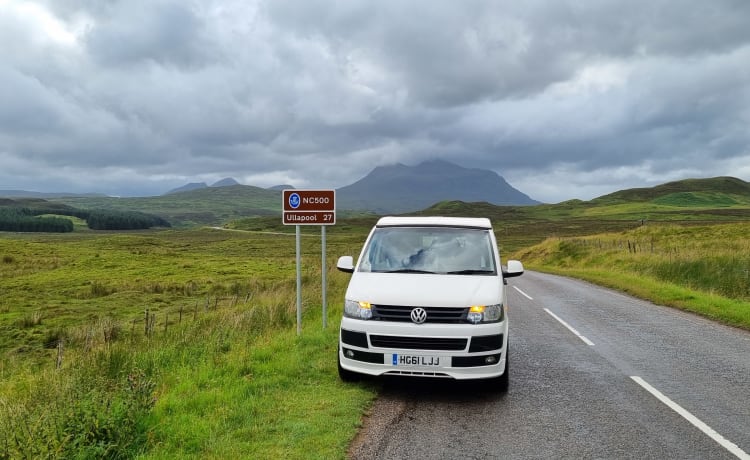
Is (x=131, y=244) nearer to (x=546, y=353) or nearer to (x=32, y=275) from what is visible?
(x=32, y=275)

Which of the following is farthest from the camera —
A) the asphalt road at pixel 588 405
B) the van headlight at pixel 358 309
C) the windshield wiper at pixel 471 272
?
the windshield wiper at pixel 471 272

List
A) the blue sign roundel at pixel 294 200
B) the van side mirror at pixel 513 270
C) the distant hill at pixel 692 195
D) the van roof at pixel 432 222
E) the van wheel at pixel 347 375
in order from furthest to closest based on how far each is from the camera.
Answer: the distant hill at pixel 692 195, the blue sign roundel at pixel 294 200, the van roof at pixel 432 222, the van side mirror at pixel 513 270, the van wheel at pixel 347 375

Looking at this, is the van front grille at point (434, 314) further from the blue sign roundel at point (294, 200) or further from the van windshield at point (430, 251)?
the blue sign roundel at point (294, 200)

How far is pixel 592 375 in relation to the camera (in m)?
7.81

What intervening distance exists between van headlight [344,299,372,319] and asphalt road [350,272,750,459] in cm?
109

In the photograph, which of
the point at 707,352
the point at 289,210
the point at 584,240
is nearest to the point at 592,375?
the point at 707,352

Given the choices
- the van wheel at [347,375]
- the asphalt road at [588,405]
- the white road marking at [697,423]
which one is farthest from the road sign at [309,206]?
the white road marking at [697,423]

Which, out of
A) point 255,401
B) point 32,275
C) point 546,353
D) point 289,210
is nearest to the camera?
point 255,401

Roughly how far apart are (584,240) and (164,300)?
2879 centimetres

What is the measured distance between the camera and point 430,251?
7734mm

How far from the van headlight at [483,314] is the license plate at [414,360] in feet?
2.09

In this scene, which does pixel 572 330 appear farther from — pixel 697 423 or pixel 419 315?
pixel 419 315

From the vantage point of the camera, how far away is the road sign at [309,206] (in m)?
10.2

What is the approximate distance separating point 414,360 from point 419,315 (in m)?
0.54
